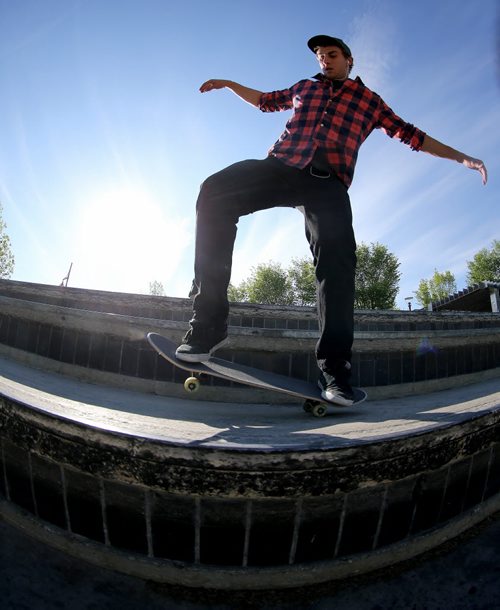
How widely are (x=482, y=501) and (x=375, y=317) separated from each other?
4.10 m

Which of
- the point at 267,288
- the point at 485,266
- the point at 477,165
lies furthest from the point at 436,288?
the point at 477,165

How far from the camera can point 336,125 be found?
7.37ft

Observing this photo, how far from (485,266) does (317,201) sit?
54.9 m

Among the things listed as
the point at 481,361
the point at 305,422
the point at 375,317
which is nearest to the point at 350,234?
the point at 305,422

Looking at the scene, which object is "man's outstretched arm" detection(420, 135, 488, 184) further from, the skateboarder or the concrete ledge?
the concrete ledge

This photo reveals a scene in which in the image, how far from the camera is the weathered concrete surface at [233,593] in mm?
1112

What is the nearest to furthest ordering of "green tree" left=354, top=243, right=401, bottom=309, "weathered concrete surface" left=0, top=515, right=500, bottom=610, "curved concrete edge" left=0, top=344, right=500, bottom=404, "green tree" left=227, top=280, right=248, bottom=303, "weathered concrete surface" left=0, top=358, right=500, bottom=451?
"weathered concrete surface" left=0, top=515, right=500, bottom=610 → "weathered concrete surface" left=0, top=358, right=500, bottom=451 → "curved concrete edge" left=0, top=344, right=500, bottom=404 → "green tree" left=354, top=243, right=401, bottom=309 → "green tree" left=227, top=280, right=248, bottom=303

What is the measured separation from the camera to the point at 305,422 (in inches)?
72.4

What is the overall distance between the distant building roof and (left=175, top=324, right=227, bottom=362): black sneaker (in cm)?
2179

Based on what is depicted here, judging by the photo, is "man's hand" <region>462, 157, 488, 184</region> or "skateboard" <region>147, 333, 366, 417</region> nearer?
"skateboard" <region>147, 333, 366, 417</region>

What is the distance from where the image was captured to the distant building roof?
18.9 meters

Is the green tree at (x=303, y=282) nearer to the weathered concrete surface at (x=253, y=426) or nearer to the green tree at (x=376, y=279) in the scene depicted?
the green tree at (x=376, y=279)

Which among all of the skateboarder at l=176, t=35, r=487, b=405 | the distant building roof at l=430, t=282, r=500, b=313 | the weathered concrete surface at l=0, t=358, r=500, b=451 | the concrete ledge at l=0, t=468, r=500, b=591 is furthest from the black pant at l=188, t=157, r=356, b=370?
the distant building roof at l=430, t=282, r=500, b=313

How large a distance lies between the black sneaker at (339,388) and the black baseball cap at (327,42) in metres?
2.28
